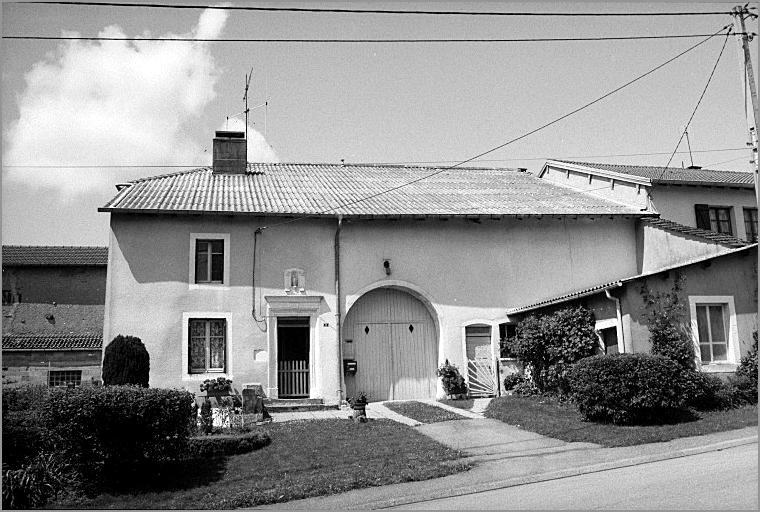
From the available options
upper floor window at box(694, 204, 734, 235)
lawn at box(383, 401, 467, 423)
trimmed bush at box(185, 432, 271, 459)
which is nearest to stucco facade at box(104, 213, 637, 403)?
lawn at box(383, 401, 467, 423)

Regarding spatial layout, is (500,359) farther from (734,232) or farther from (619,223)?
(734,232)

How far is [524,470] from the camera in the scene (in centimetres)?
1081

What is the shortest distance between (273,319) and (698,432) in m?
10.9

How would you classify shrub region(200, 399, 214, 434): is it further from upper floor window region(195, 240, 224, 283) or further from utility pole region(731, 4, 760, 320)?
utility pole region(731, 4, 760, 320)

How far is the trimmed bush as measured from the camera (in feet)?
38.8

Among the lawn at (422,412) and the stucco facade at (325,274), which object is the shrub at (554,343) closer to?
the stucco facade at (325,274)

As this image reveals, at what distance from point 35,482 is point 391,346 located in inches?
474

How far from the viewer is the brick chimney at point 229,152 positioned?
923 inches

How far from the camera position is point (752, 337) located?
16500 mm

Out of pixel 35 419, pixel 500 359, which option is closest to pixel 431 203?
pixel 500 359

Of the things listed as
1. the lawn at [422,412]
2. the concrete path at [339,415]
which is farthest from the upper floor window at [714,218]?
the concrete path at [339,415]

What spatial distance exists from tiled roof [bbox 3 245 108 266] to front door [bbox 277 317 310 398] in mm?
18392

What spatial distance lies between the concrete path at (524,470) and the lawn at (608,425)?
283 millimetres

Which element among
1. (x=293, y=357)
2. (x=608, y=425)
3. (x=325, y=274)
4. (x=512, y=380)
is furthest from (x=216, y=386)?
(x=608, y=425)
